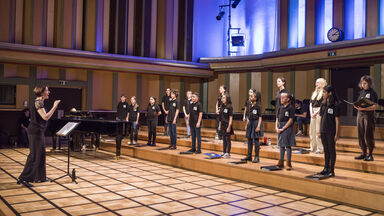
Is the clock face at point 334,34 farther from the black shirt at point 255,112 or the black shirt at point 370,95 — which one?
the black shirt at point 255,112

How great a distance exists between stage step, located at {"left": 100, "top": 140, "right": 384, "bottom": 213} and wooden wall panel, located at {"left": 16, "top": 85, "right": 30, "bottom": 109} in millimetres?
6368

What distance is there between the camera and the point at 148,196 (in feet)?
15.6

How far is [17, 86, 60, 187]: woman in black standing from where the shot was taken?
203 inches

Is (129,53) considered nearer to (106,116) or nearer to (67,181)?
(106,116)

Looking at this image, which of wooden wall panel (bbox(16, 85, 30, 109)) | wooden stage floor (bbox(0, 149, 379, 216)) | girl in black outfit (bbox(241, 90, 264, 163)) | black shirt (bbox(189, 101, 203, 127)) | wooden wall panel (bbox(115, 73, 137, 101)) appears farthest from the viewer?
wooden wall panel (bbox(115, 73, 137, 101))

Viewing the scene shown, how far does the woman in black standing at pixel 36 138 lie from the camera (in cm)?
515

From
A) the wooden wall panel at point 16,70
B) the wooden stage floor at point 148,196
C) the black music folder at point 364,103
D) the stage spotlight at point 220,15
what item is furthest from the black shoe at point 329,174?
the stage spotlight at point 220,15

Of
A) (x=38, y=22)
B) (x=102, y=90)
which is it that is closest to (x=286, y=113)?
(x=102, y=90)

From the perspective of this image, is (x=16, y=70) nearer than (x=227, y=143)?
No

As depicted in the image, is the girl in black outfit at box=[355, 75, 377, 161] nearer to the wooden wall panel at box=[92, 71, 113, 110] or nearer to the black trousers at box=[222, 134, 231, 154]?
the black trousers at box=[222, 134, 231, 154]

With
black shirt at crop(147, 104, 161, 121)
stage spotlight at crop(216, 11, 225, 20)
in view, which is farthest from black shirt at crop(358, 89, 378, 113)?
stage spotlight at crop(216, 11, 225, 20)

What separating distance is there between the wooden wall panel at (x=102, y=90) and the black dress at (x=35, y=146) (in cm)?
752

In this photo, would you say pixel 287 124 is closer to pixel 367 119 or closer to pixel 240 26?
pixel 367 119

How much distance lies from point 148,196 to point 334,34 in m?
8.37
